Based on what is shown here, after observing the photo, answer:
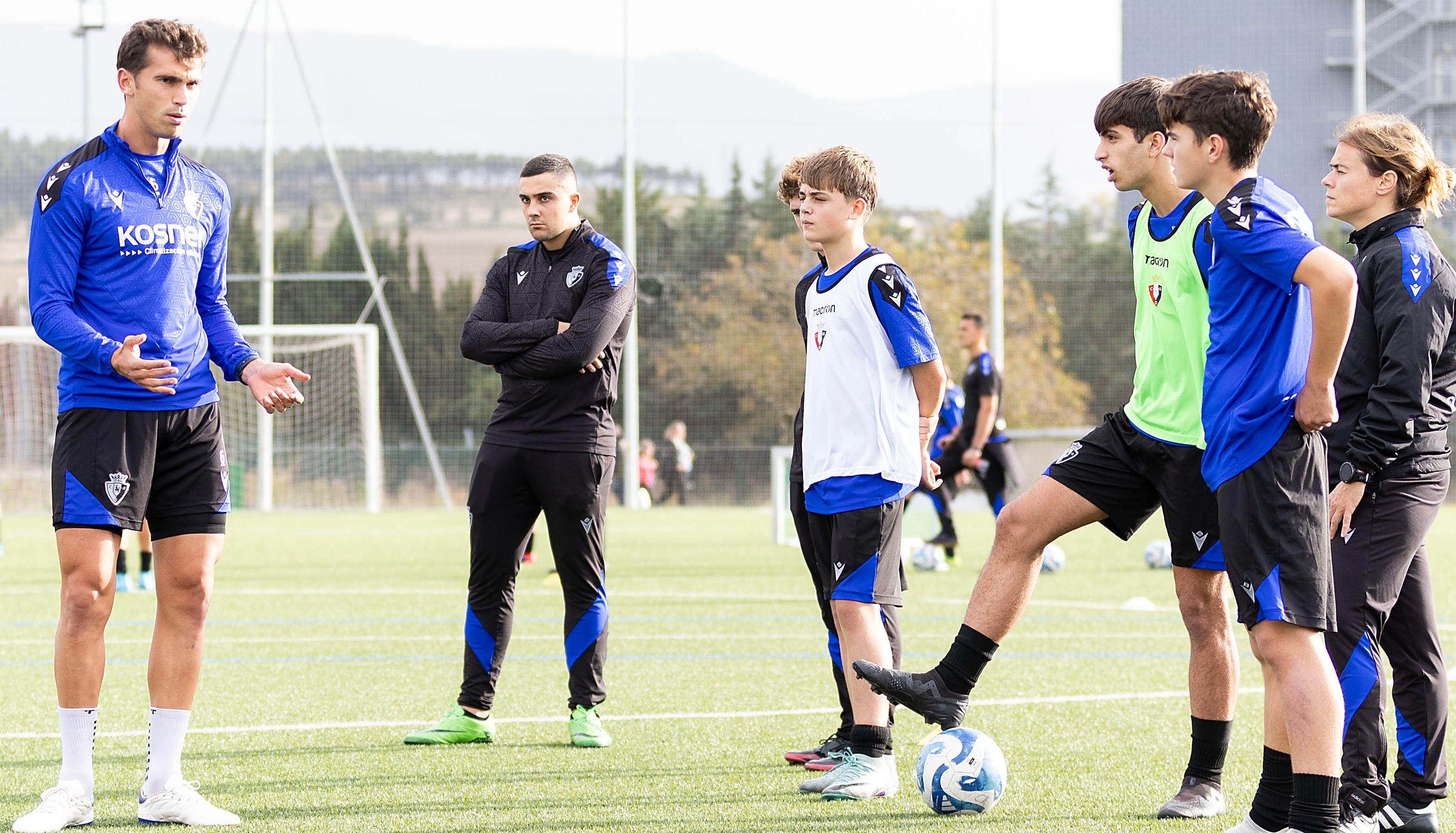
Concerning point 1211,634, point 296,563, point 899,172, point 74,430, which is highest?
point 899,172

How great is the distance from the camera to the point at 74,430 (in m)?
4.01

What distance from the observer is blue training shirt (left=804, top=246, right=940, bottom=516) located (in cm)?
441

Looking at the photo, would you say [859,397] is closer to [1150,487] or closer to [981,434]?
[1150,487]

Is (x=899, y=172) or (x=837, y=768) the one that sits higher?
(x=899, y=172)

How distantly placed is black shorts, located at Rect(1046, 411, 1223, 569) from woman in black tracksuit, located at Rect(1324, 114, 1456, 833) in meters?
0.33

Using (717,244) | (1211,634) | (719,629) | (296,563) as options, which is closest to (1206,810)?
(1211,634)

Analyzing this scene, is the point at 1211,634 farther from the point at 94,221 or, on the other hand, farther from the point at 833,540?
the point at 94,221

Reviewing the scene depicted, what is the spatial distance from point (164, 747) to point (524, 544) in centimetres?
171

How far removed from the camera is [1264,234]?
11.2 ft

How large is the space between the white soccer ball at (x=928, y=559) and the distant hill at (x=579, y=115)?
17.8 m

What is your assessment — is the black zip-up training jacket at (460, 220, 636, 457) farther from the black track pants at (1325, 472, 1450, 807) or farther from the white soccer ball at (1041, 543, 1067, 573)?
the white soccer ball at (1041, 543, 1067, 573)

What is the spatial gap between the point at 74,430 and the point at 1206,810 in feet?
10.6

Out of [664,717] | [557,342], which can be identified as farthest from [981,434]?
[557,342]

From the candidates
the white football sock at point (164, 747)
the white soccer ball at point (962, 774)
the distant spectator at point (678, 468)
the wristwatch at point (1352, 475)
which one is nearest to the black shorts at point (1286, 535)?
the wristwatch at point (1352, 475)
